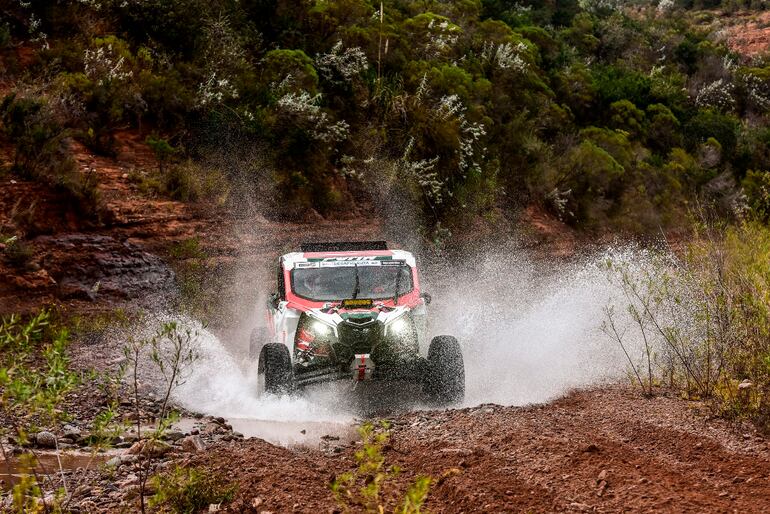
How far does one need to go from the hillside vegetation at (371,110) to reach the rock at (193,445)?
7754mm

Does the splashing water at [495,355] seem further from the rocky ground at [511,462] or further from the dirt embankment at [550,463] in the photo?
the dirt embankment at [550,463]

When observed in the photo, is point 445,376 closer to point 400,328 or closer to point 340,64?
point 400,328

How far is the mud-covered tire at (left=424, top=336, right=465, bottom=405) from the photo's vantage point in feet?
29.6

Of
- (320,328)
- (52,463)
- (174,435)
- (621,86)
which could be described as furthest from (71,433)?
(621,86)

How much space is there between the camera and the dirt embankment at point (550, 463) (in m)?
5.17

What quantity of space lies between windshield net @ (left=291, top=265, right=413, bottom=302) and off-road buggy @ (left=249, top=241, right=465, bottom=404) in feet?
0.04

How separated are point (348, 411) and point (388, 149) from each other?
11.4 meters

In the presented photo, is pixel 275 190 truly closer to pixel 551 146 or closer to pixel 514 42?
pixel 551 146

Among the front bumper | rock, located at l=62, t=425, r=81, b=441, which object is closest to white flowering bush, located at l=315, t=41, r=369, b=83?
the front bumper

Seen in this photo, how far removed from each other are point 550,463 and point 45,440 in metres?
4.72

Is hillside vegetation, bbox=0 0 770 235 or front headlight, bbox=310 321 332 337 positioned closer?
front headlight, bbox=310 321 332 337

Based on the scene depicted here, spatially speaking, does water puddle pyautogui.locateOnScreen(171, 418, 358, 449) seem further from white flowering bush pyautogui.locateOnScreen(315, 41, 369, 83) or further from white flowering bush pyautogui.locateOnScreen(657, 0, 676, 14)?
white flowering bush pyautogui.locateOnScreen(657, 0, 676, 14)

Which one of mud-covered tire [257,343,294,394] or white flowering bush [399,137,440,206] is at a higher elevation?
white flowering bush [399,137,440,206]

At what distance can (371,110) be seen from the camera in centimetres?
2008
